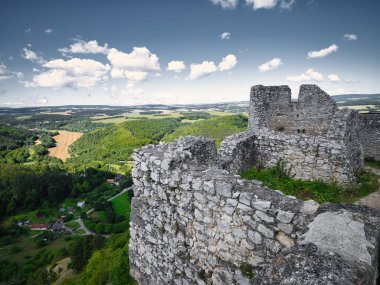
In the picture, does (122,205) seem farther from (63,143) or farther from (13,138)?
(13,138)

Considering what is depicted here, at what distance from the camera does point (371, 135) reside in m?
14.2

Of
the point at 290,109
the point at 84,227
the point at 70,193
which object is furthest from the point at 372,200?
the point at 70,193

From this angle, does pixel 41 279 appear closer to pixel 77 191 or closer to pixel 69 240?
pixel 69 240

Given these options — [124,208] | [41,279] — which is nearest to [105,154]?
[124,208]

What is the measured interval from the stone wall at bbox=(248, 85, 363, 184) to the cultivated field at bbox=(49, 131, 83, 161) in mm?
144217

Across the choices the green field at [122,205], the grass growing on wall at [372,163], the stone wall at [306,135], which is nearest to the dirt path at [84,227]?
the green field at [122,205]

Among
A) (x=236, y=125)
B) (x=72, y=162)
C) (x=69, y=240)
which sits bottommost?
(x=69, y=240)

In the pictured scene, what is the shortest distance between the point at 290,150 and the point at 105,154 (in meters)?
132

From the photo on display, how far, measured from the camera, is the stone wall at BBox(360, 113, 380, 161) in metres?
14.0

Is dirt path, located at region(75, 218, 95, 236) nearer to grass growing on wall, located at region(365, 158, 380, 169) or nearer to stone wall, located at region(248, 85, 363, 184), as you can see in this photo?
stone wall, located at region(248, 85, 363, 184)

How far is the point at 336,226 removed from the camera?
2.92m

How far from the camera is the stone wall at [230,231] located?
2.40 metres

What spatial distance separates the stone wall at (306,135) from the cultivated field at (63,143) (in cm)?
14422

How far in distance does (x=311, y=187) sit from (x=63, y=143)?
174 meters
